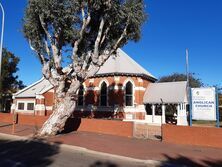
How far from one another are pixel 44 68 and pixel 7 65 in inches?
1136

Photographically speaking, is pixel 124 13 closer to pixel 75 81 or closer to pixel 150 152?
pixel 75 81

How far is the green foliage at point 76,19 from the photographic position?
1808 centimetres

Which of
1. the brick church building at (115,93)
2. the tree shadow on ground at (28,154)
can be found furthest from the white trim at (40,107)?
the tree shadow on ground at (28,154)

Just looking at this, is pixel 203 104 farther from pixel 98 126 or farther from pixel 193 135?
pixel 98 126

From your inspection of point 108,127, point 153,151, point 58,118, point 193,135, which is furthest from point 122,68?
point 153,151

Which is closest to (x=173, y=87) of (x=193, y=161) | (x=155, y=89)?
(x=155, y=89)

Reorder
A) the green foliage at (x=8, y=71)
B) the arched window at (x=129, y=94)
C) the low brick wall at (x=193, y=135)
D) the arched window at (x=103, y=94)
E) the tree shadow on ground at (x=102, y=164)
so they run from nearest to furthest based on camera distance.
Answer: the tree shadow on ground at (x=102, y=164)
the low brick wall at (x=193, y=135)
the arched window at (x=129, y=94)
the arched window at (x=103, y=94)
the green foliage at (x=8, y=71)

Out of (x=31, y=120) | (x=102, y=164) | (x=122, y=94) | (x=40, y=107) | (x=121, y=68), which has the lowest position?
(x=102, y=164)

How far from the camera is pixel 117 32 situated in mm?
20672

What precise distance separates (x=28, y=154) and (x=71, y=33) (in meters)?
9.21

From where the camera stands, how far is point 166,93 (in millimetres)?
31859

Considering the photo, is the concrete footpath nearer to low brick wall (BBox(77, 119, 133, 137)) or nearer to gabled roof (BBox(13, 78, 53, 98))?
low brick wall (BBox(77, 119, 133, 137))

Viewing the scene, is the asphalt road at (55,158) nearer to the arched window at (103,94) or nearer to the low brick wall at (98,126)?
the low brick wall at (98,126)

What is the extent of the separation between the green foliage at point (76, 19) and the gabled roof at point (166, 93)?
39.7 ft
